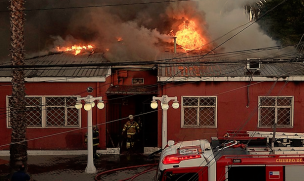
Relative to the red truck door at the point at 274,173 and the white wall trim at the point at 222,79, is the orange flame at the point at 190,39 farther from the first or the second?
the red truck door at the point at 274,173

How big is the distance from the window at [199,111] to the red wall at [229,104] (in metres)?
0.18

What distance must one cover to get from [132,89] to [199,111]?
2.91m

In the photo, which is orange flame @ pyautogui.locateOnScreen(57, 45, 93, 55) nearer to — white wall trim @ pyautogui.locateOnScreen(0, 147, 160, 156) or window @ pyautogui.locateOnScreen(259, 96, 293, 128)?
white wall trim @ pyautogui.locateOnScreen(0, 147, 160, 156)

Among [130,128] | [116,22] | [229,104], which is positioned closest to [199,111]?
[229,104]

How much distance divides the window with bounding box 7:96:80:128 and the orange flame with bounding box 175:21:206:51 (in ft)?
31.8

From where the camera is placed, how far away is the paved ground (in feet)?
38.3

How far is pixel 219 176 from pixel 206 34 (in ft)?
53.4

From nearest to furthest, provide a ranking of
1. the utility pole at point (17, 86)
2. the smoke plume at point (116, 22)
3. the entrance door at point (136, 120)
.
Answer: the utility pole at point (17, 86)
the entrance door at point (136, 120)
the smoke plume at point (116, 22)

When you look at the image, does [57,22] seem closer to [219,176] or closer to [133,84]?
[133,84]

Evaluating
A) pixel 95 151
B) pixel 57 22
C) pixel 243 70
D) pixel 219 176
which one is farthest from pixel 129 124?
pixel 57 22

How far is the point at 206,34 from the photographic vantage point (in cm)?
2234

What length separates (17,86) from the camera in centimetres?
1101

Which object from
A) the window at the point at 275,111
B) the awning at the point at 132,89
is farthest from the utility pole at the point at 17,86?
the window at the point at 275,111

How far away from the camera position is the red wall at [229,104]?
1435cm
